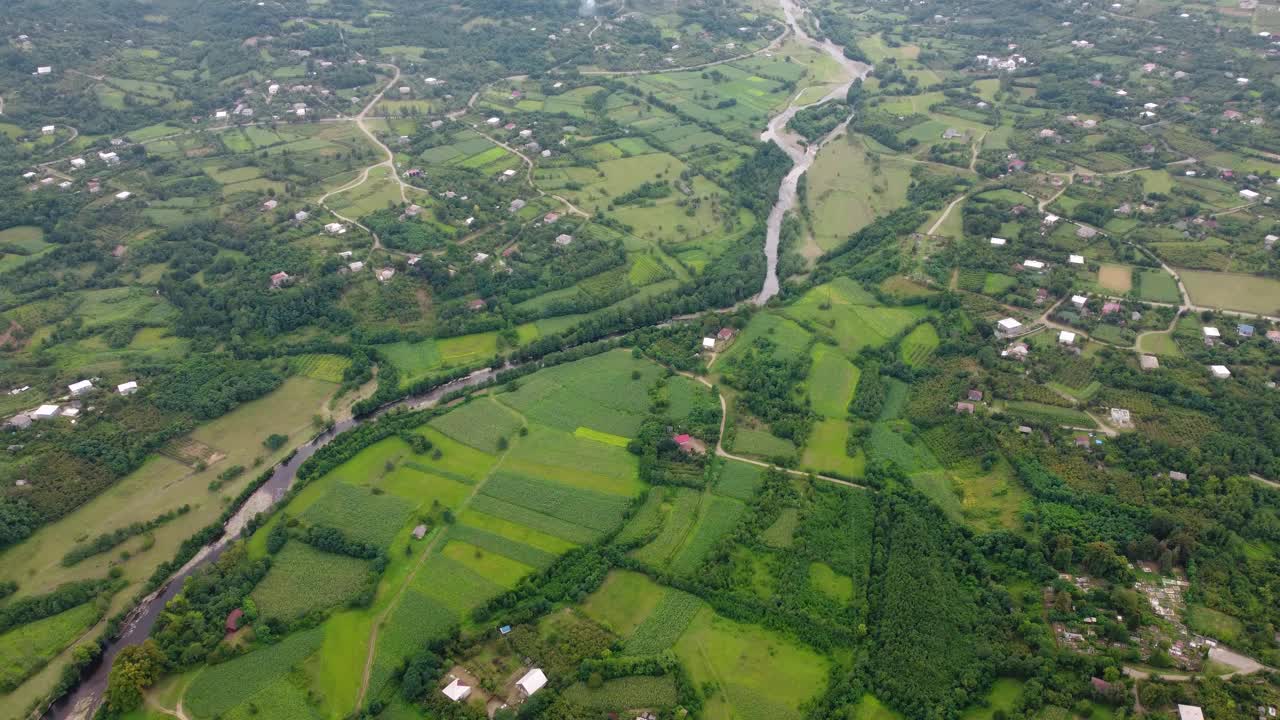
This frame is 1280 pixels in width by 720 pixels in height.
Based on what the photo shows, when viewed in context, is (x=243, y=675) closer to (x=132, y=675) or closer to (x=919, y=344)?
(x=132, y=675)

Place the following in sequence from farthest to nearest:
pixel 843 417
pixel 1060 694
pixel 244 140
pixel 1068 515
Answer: pixel 244 140
pixel 843 417
pixel 1068 515
pixel 1060 694

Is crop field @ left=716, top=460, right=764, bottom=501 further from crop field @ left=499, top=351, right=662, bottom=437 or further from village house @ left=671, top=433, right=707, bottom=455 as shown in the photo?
crop field @ left=499, top=351, right=662, bottom=437

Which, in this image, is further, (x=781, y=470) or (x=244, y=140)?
(x=244, y=140)

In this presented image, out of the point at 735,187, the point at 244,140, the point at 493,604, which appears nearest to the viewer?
the point at 493,604

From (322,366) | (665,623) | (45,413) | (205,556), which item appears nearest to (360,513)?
(205,556)

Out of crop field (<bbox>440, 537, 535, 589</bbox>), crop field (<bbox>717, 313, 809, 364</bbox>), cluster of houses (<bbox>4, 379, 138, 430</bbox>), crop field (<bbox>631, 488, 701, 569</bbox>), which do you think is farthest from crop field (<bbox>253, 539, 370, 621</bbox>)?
crop field (<bbox>717, 313, 809, 364</bbox>)

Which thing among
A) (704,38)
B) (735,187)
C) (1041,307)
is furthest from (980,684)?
(704,38)

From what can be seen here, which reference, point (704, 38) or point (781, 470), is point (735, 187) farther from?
point (704, 38)
